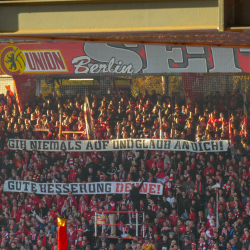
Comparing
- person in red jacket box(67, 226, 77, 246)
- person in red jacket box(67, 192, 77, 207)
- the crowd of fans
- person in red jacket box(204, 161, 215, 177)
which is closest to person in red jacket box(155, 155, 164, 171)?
the crowd of fans

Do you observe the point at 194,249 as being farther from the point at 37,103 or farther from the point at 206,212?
the point at 37,103

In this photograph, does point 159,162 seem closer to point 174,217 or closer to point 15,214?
point 174,217

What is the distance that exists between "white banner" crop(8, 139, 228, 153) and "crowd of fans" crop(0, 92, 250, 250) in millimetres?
119

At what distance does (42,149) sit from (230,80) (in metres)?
4.98

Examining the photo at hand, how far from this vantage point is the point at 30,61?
35.4 ft

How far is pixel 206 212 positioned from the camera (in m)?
8.91

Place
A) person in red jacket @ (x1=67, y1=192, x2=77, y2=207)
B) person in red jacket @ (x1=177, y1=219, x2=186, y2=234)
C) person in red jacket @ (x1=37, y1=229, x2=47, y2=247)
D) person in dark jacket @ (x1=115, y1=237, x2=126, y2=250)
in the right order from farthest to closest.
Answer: person in red jacket @ (x1=67, y1=192, x2=77, y2=207) < person in red jacket @ (x1=37, y1=229, x2=47, y2=247) < person in dark jacket @ (x1=115, y1=237, x2=126, y2=250) < person in red jacket @ (x1=177, y1=219, x2=186, y2=234)

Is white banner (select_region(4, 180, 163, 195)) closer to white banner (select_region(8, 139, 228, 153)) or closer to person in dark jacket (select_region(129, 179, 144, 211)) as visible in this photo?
person in dark jacket (select_region(129, 179, 144, 211))

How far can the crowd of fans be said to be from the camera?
893 centimetres

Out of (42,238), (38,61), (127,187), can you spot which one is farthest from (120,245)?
(38,61)

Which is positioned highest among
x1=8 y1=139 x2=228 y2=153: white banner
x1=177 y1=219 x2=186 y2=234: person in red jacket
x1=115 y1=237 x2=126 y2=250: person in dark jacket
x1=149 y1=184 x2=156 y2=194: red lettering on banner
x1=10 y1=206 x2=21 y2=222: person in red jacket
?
x1=8 y1=139 x2=228 y2=153: white banner

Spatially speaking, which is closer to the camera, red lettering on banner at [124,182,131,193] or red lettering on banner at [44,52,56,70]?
red lettering on banner at [124,182,131,193]

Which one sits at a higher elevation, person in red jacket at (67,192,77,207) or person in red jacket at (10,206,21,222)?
person in red jacket at (67,192,77,207)

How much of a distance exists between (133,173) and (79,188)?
4.65 feet
